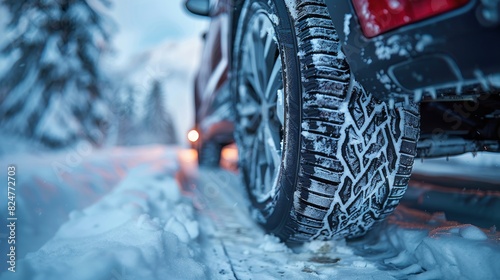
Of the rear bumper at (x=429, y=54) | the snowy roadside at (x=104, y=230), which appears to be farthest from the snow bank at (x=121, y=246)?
the rear bumper at (x=429, y=54)

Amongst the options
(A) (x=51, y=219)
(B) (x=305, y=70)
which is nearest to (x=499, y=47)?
(B) (x=305, y=70)

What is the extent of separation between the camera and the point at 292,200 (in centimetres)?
119

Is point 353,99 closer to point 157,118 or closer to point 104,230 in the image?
point 104,230

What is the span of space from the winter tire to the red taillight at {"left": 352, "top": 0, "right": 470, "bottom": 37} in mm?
229

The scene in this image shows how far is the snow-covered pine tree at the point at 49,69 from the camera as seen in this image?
8.95 meters

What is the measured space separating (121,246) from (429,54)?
3.91ft

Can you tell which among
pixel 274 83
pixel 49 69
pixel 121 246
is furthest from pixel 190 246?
pixel 49 69

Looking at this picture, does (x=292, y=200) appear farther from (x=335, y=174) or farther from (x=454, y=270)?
(x=454, y=270)

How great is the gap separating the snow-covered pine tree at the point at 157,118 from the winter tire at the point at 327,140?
108 feet

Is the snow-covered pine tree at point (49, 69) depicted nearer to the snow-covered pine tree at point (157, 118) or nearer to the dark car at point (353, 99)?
the dark car at point (353, 99)

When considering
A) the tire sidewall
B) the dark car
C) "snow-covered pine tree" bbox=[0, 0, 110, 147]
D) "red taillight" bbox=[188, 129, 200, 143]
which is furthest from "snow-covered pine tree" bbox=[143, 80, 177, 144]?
the tire sidewall

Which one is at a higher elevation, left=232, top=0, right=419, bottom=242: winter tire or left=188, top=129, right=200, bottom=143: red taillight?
left=232, top=0, right=419, bottom=242: winter tire

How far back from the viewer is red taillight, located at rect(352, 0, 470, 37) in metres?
0.72

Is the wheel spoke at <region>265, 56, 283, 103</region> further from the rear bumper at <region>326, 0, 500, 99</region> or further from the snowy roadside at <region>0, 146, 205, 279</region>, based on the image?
the snowy roadside at <region>0, 146, 205, 279</region>
